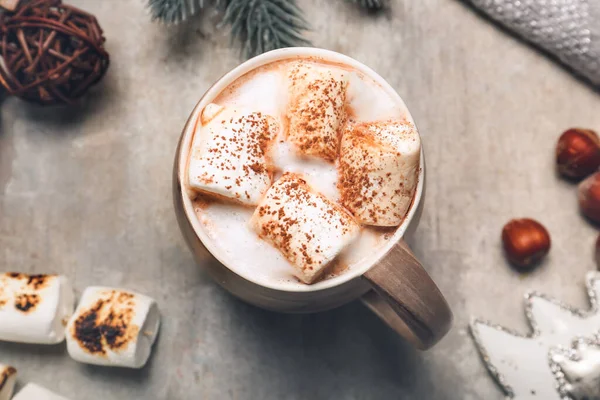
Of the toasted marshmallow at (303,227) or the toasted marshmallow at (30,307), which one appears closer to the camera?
the toasted marshmallow at (303,227)

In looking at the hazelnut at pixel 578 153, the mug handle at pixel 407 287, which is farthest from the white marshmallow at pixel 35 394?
the hazelnut at pixel 578 153

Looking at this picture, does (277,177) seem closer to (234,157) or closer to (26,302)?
(234,157)

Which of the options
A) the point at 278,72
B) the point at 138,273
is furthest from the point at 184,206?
the point at 138,273

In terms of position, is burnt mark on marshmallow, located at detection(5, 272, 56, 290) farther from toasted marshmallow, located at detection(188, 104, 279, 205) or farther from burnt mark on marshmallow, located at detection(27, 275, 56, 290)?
toasted marshmallow, located at detection(188, 104, 279, 205)

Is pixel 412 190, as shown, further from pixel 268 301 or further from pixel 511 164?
pixel 511 164

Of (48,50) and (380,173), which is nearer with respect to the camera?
(380,173)

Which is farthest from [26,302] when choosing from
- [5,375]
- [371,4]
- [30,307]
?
[371,4]

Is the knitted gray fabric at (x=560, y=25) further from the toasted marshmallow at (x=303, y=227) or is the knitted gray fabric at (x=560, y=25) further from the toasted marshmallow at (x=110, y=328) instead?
the toasted marshmallow at (x=110, y=328)
